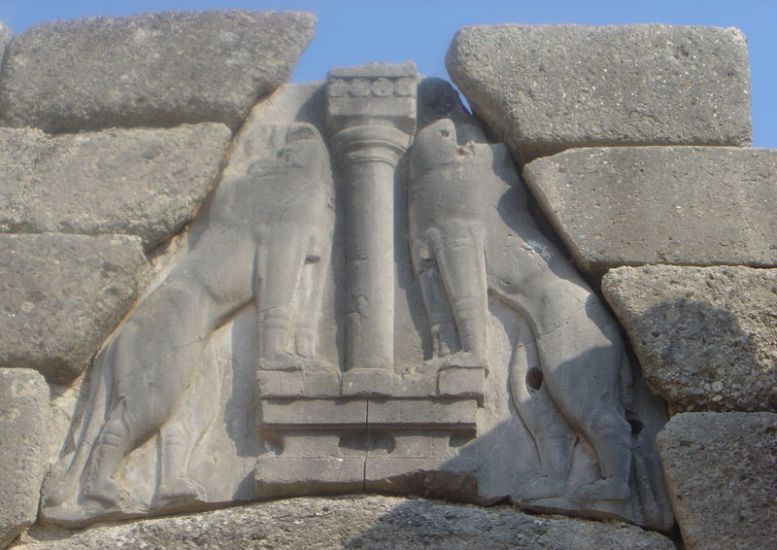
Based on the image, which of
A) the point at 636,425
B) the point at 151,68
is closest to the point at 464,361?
the point at 636,425

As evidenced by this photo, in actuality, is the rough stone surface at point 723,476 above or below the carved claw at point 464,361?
below

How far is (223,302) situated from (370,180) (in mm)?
647

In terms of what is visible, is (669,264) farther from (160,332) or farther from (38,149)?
(38,149)

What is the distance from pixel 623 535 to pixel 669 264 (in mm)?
958

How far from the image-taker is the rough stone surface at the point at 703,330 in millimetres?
5562

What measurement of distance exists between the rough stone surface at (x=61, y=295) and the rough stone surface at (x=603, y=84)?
134cm

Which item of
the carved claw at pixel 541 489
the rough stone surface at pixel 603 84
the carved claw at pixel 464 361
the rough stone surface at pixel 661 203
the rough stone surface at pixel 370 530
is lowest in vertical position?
the rough stone surface at pixel 370 530

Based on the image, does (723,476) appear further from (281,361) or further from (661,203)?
(281,361)

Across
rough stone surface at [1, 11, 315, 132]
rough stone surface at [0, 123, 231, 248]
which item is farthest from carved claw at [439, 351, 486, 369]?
rough stone surface at [1, 11, 315, 132]

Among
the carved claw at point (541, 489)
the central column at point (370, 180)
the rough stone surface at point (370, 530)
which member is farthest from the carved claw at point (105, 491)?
the carved claw at point (541, 489)

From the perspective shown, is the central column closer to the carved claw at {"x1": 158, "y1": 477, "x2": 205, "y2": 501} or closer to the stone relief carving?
the stone relief carving

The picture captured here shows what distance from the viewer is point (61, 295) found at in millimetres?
5832

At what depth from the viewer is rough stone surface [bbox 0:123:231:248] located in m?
6.01

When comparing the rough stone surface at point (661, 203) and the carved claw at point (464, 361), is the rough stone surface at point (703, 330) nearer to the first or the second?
the rough stone surface at point (661, 203)
